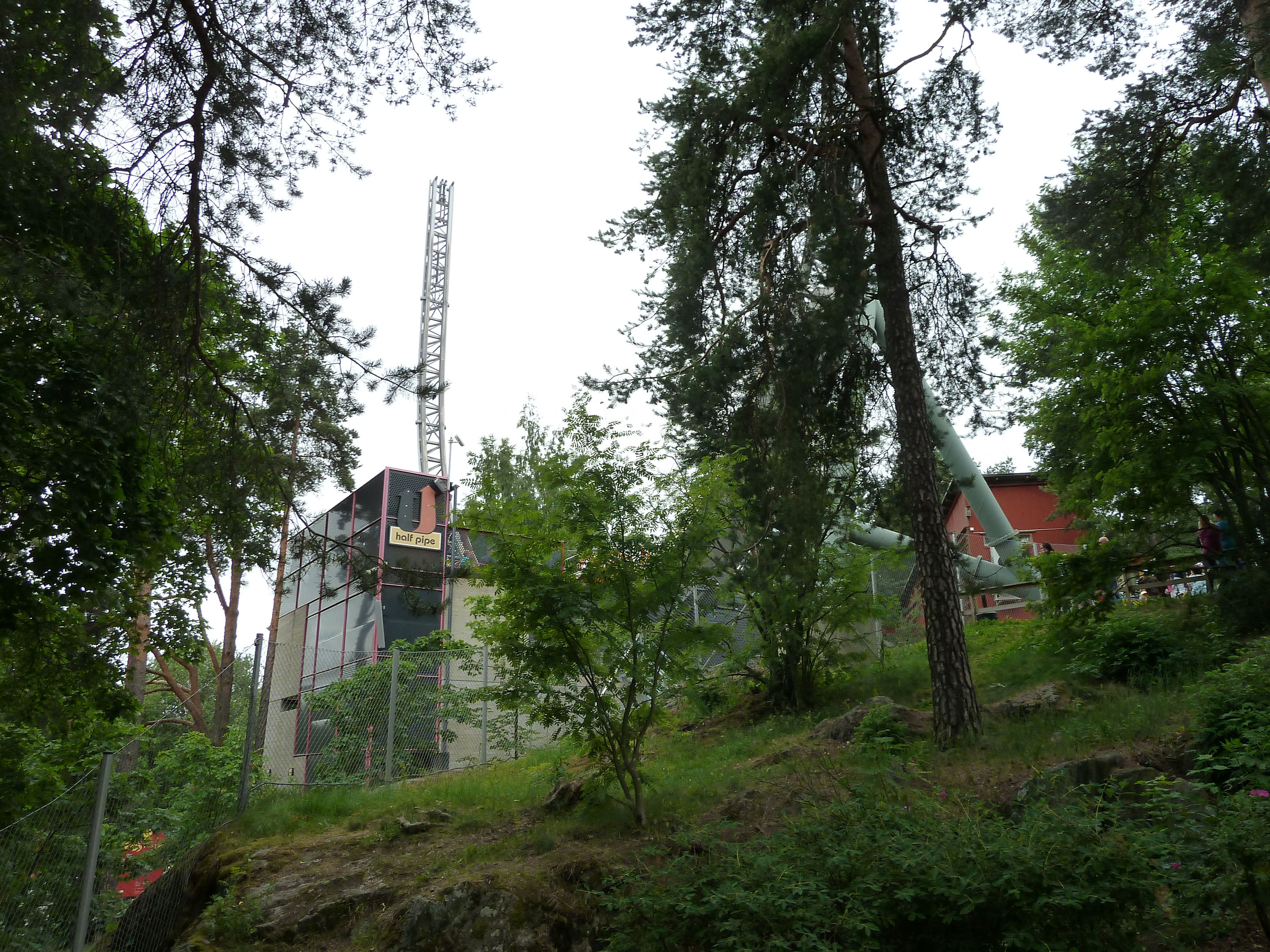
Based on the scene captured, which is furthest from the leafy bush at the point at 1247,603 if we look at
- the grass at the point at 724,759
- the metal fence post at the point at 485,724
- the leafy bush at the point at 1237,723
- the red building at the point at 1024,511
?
the red building at the point at 1024,511

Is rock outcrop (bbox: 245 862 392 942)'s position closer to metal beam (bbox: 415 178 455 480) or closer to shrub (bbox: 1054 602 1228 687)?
shrub (bbox: 1054 602 1228 687)

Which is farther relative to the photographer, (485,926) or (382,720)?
(382,720)

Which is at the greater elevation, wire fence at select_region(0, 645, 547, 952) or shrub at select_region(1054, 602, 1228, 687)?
shrub at select_region(1054, 602, 1228, 687)

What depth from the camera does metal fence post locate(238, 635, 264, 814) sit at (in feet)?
30.1

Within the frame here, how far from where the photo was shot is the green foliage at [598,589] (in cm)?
804

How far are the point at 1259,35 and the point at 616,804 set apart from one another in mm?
9511

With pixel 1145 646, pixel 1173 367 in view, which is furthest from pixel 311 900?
pixel 1173 367

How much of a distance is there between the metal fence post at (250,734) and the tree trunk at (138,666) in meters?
1.07

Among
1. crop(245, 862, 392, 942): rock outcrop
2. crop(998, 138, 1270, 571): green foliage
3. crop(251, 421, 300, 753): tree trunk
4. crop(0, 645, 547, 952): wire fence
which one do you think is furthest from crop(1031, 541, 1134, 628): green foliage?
crop(251, 421, 300, 753): tree trunk

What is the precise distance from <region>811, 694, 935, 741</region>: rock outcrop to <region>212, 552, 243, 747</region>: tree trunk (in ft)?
Answer: 44.4

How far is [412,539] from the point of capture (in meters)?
21.6

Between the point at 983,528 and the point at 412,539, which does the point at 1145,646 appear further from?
the point at 412,539

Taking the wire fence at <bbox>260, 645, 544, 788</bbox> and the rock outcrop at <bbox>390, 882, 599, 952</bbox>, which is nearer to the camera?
the rock outcrop at <bbox>390, 882, 599, 952</bbox>

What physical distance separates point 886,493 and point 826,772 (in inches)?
163
